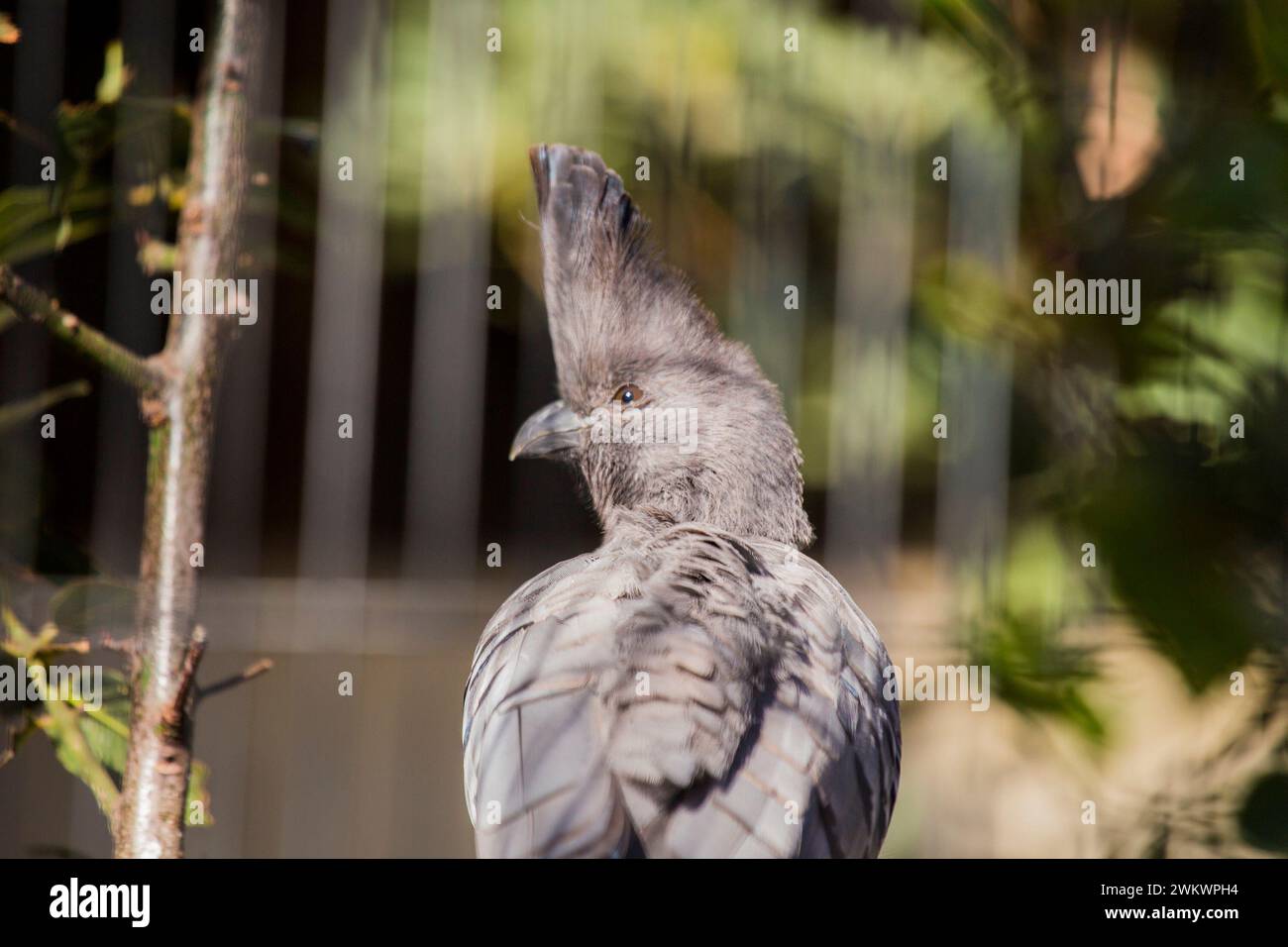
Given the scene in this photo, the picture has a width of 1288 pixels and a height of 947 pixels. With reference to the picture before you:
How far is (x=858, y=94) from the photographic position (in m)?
2.39

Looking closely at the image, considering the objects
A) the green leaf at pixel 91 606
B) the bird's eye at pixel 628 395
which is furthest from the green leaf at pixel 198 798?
the bird's eye at pixel 628 395

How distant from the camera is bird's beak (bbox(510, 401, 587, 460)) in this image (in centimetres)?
180

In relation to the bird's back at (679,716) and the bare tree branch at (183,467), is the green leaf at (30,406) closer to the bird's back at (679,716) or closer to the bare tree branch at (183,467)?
the bare tree branch at (183,467)

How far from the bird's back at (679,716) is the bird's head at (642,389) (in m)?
0.27

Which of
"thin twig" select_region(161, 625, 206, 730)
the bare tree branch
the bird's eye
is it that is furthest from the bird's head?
"thin twig" select_region(161, 625, 206, 730)

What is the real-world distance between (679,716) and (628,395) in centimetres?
69

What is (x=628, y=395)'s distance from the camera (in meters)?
1.86

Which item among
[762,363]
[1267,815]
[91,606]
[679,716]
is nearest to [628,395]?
[762,363]

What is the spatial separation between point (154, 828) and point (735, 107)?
1775mm

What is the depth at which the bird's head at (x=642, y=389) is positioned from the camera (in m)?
1.75

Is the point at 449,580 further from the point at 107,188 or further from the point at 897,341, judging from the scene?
the point at 107,188

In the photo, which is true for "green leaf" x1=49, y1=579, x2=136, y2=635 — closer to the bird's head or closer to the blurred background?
the blurred background

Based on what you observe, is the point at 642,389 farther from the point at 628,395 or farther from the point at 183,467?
the point at 183,467

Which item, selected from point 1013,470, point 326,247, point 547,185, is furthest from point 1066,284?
point 326,247
